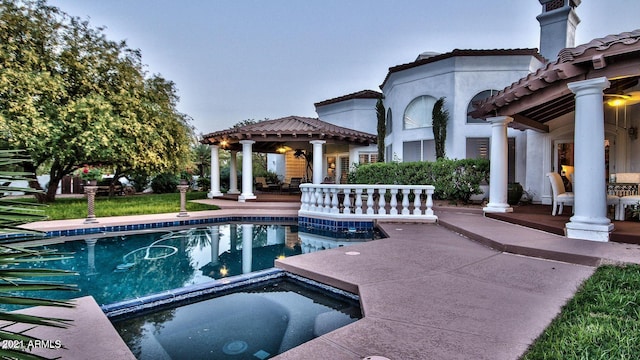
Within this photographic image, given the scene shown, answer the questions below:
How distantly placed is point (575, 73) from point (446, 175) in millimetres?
5314

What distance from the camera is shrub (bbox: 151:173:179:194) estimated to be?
822 inches

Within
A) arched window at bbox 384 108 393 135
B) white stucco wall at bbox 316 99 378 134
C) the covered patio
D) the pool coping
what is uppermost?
white stucco wall at bbox 316 99 378 134

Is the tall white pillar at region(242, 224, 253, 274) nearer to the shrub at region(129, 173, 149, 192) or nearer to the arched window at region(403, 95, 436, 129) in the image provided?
the arched window at region(403, 95, 436, 129)

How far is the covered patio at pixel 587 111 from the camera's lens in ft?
16.1

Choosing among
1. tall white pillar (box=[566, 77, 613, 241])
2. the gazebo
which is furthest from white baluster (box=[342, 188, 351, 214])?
the gazebo

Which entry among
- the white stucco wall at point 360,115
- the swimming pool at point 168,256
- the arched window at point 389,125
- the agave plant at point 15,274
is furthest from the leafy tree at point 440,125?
the agave plant at point 15,274

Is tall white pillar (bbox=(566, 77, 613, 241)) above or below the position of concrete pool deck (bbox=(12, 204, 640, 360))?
above

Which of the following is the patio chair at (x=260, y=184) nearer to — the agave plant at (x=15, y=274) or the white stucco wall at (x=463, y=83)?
the white stucco wall at (x=463, y=83)

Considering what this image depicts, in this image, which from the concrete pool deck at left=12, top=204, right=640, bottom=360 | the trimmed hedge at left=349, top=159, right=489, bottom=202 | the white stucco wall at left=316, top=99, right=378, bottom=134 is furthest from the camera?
the white stucco wall at left=316, top=99, right=378, bottom=134

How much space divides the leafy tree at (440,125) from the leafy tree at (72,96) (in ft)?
36.1

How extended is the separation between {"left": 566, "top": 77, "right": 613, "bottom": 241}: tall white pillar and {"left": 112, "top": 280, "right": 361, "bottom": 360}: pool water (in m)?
4.38

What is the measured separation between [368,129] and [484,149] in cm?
649

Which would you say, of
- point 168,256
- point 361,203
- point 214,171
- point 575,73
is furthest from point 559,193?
point 214,171

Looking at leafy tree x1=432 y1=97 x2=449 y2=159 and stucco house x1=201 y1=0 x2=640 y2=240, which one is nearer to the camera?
stucco house x1=201 y1=0 x2=640 y2=240
